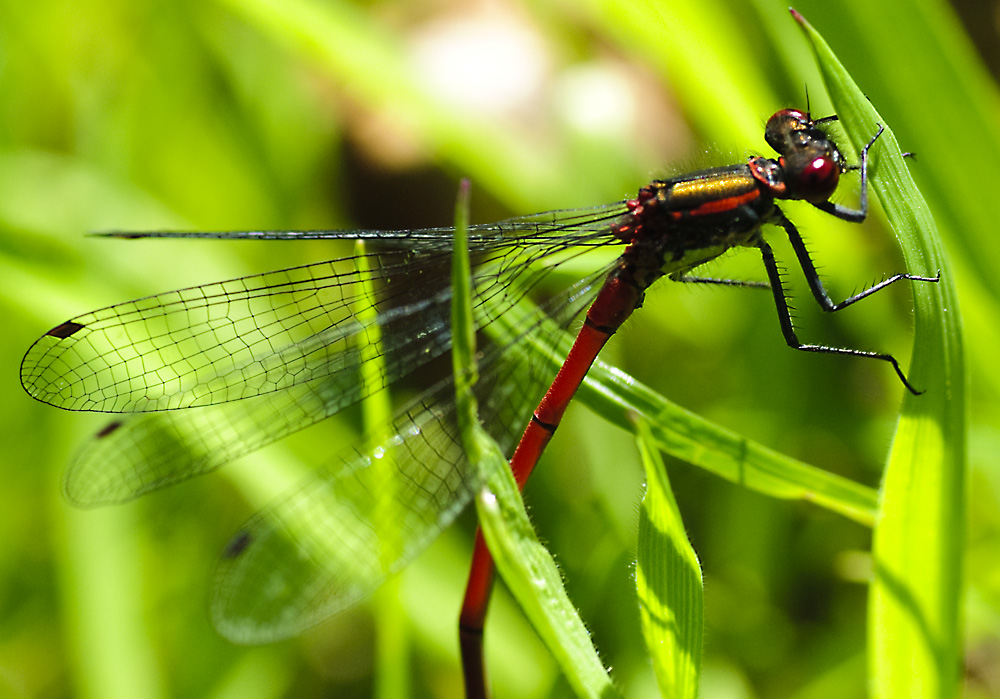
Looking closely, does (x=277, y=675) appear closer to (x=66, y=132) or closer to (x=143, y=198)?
(x=143, y=198)

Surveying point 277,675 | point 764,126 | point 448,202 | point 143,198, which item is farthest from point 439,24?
point 277,675

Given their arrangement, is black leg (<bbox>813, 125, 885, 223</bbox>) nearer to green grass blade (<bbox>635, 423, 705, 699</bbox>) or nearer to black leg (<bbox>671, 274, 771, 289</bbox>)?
black leg (<bbox>671, 274, 771, 289</bbox>)

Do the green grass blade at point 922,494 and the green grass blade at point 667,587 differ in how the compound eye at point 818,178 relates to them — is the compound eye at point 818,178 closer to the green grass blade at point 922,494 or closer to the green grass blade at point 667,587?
the green grass blade at point 922,494

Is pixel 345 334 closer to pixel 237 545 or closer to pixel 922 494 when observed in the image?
pixel 237 545

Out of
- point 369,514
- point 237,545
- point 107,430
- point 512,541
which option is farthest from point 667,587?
point 107,430

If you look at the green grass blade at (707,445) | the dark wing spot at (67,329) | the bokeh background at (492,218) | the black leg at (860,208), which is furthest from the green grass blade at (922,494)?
the dark wing spot at (67,329)

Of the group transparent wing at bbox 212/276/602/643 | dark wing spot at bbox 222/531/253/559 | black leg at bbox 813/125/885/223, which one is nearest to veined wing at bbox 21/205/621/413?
transparent wing at bbox 212/276/602/643
